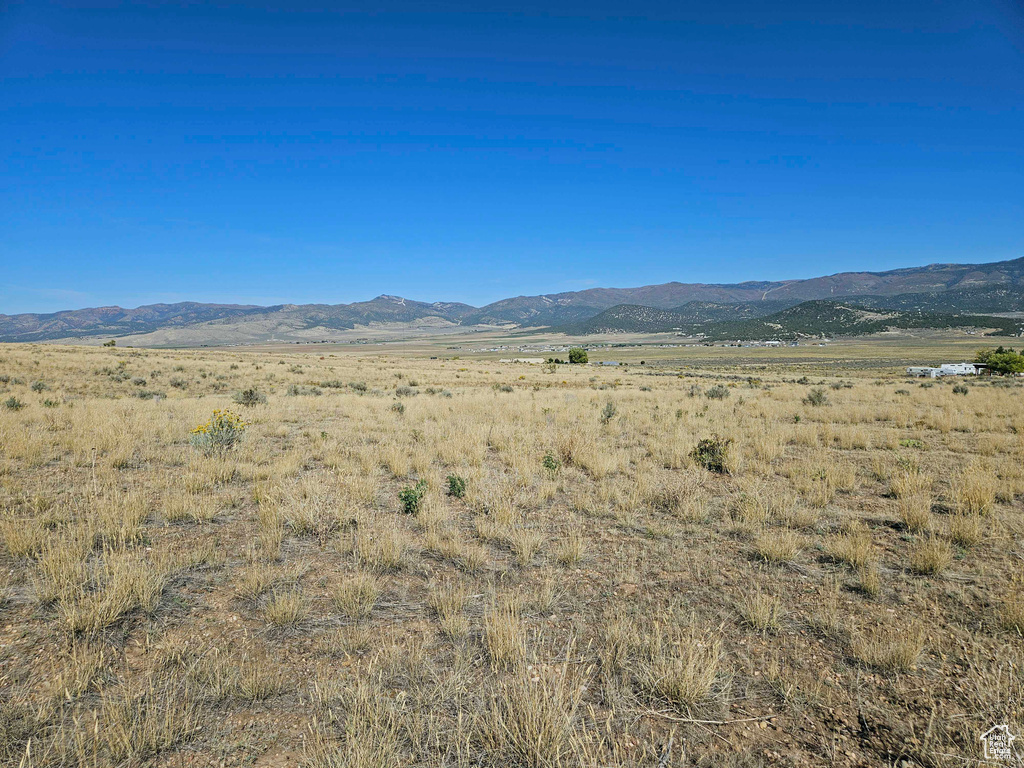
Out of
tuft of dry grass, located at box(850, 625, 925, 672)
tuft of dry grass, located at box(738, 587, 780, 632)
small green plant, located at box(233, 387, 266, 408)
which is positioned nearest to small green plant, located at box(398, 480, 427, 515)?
tuft of dry grass, located at box(738, 587, 780, 632)

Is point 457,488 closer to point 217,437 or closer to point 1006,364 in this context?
point 217,437

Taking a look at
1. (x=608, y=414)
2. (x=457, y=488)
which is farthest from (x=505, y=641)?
(x=608, y=414)

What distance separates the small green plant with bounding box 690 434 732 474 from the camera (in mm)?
8750

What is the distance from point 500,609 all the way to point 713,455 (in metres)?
6.55

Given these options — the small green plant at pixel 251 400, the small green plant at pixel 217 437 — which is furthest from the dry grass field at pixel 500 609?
the small green plant at pixel 251 400

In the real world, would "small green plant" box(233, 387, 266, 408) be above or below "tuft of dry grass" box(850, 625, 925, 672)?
above

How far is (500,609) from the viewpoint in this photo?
13.4 feet

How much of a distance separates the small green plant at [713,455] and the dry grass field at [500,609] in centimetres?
7

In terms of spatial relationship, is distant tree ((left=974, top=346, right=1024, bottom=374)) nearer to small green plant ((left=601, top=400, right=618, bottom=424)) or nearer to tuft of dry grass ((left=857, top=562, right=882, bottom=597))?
small green plant ((left=601, top=400, right=618, bottom=424))

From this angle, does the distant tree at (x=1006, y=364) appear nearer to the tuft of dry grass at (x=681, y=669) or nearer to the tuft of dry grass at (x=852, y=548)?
the tuft of dry grass at (x=852, y=548)

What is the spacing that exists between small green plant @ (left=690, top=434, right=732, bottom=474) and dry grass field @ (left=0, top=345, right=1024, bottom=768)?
0.07 meters

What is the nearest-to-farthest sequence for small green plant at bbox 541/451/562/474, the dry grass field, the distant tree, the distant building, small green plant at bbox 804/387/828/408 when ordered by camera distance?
1. the dry grass field
2. small green plant at bbox 541/451/562/474
3. small green plant at bbox 804/387/828/408
4. the distant tree
5. the distant building

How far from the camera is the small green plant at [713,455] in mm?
8750

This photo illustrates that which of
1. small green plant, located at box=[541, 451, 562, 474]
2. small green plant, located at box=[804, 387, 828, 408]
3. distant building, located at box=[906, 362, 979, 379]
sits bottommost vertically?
distant building, located at box=[906, 362, 979, 379]
